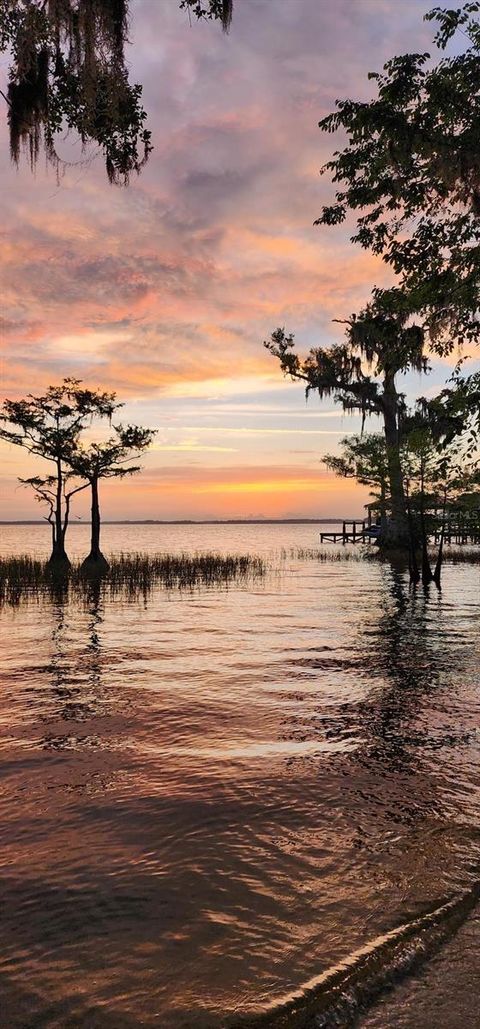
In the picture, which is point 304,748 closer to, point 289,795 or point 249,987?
point 289,795

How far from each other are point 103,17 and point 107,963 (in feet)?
30.0

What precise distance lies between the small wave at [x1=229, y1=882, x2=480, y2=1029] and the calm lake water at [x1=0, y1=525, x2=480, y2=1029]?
0.17 feet

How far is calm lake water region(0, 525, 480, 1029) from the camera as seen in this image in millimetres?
3330

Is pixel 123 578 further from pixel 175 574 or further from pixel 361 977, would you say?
pixel 361 977

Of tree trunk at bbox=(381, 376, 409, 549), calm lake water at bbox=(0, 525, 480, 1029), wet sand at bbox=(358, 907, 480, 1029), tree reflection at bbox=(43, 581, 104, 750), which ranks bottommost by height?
tree reflection at bbox=(43, 581, 104, 750)

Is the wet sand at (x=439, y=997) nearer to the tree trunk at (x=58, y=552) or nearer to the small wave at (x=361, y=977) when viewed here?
the small wave at (x=361, y=977)

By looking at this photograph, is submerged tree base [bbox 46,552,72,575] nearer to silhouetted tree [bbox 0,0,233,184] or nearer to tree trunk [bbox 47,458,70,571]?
tree trunk [bbox 47,458,70,571]

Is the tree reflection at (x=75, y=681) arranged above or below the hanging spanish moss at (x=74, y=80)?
below

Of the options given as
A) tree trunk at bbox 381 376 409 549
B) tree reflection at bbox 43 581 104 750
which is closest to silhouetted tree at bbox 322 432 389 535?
tree trunk at bbox 381 376 409 549

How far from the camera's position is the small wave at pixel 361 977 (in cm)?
299

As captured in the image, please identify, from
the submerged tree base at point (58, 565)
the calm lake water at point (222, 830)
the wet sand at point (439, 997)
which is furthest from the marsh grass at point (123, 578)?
the wet sand at point (439, 997)

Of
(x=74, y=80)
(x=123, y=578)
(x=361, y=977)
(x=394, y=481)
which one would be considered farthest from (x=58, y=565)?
(x=361, y=977)

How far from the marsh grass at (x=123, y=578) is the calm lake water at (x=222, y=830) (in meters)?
15.1

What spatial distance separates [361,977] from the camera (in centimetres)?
329
